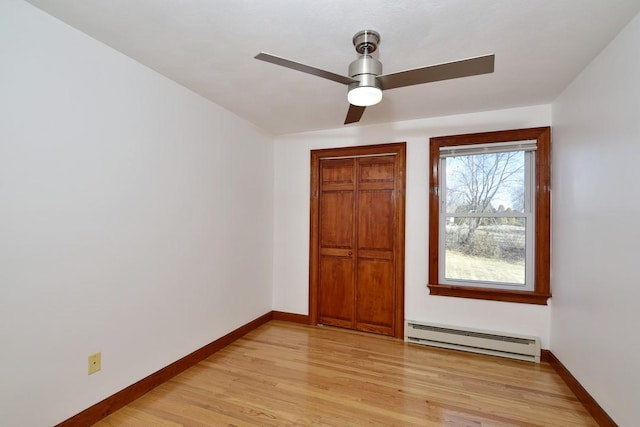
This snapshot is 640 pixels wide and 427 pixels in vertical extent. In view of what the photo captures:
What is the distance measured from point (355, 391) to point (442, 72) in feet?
7.68

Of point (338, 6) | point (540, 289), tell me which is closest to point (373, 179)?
point (540, 289)

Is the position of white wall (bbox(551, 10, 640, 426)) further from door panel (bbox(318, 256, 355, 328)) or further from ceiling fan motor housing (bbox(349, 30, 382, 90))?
door panel (bbox(318, 256, 355, 328))

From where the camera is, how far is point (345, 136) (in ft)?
12.3

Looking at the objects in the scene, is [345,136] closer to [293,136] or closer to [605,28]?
[293,136]

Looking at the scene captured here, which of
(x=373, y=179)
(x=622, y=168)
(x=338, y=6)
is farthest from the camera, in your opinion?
(x=373, y=179)

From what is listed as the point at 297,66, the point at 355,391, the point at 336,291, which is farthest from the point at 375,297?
the point at 297,66

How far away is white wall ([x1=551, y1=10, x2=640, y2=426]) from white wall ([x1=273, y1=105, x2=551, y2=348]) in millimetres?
367

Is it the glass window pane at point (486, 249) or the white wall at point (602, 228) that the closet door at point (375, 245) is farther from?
the white wall at point (602, 228)

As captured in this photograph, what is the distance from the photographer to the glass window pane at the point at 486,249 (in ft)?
10.1

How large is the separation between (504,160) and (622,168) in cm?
134

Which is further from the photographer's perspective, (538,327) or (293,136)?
(293,136)

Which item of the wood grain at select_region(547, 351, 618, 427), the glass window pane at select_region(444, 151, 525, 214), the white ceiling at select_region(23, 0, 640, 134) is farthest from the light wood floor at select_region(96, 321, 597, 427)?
the white ceiling at select_region(23, 0, 640, 134)

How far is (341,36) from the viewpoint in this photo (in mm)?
1823

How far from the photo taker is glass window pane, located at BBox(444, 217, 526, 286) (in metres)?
3.06
